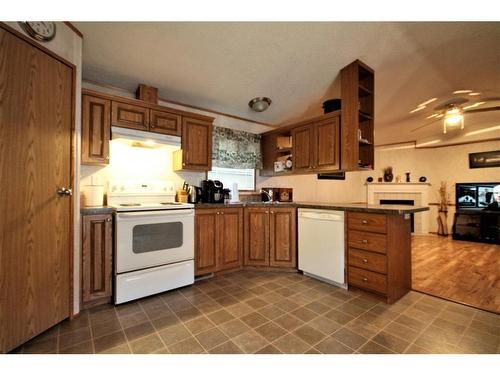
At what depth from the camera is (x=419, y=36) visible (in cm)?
212

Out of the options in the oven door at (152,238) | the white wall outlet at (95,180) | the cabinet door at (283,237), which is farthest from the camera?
the cabinet door at (283,237)

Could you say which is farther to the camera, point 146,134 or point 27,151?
point 146,134

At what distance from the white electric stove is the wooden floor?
2565 millimetres

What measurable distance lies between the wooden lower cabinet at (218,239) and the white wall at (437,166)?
489cm

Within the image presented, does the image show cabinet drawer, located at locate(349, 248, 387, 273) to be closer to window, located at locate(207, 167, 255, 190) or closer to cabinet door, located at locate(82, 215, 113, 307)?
window, located at locate(207, 167, 255, 190)

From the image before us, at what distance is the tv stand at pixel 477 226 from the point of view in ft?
15.3

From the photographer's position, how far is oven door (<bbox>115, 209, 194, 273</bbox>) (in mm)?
2033

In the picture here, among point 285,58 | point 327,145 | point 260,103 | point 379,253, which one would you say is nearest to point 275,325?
point 379,253

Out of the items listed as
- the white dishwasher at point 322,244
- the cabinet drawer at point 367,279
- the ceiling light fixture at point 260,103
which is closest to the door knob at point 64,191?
the white dishwasher at point 322,244

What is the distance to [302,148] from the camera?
10.3ft

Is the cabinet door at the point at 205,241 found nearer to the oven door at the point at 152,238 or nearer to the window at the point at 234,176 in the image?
the oven door at the point at 152,238

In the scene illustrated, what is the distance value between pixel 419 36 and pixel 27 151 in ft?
11.1
